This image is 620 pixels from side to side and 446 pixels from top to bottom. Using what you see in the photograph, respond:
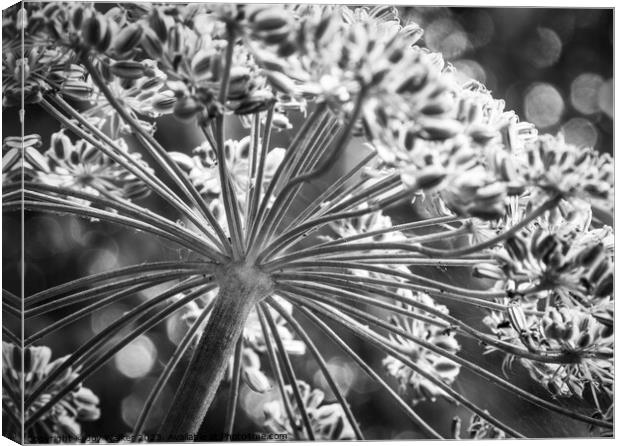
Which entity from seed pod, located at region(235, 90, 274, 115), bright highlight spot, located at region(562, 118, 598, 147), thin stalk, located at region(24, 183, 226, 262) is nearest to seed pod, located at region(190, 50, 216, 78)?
seed pod, located at region(235, 90, 274, 115)

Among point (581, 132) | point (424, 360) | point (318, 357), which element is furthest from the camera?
point (581, 132)

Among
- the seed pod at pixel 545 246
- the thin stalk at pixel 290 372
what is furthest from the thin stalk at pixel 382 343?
the seed pod at pixel 545 246

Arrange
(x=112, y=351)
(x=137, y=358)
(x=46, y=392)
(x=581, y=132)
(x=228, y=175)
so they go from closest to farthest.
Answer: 1. (x=228, y=175)
2. (x=112, y=351)
3. (x=46, y=392)
4. (x=581, y=132)
5. (x=137, y=358)

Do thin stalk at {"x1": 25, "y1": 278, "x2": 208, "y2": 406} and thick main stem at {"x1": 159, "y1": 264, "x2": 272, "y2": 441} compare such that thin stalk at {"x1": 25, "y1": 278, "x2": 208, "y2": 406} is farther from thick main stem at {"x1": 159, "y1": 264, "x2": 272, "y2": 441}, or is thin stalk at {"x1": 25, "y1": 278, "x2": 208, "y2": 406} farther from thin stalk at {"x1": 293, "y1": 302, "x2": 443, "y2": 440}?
thin stalk at {"x1": 293, "y1": 302, "x2": 443, "y2": 440}

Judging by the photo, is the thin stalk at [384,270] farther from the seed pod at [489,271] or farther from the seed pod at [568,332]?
the seed pod at [568,332]

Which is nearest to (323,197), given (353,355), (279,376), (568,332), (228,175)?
(228,175)

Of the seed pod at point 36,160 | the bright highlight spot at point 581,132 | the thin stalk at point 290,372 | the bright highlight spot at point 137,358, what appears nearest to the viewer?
the thin stalk at point 290,372

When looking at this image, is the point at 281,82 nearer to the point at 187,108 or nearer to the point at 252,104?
the point at 252,104

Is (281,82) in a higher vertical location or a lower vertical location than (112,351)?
higher
